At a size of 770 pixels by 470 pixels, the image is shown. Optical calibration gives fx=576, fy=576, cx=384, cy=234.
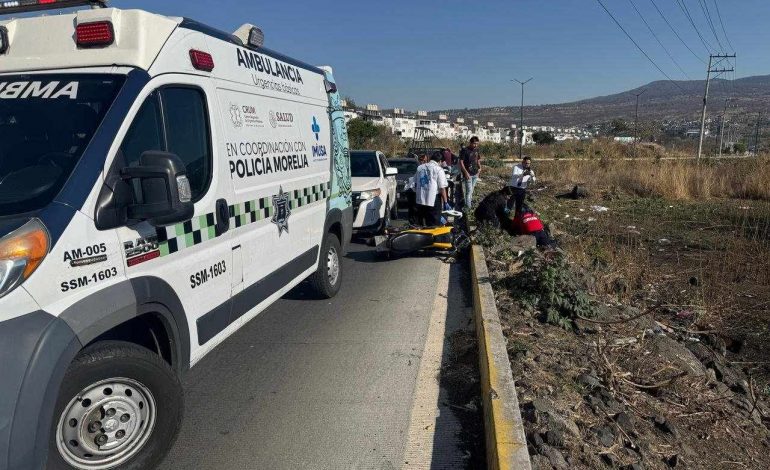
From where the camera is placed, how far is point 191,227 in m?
3.57

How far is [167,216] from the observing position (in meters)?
3.11

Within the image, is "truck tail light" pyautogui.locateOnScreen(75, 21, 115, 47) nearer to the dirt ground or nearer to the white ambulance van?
the white ambulance van

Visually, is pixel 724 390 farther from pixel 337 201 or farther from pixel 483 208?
pixel 483 208

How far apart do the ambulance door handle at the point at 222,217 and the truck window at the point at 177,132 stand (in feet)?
0.57

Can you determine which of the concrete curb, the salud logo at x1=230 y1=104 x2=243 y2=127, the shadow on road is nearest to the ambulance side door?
the salud logo at x1=230 y1=104 x2=243 y2=127

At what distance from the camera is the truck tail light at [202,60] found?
147 inches

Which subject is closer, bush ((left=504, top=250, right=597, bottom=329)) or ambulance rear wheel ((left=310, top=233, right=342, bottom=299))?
bush ((left=504, top=250, right=597, bottom=329))

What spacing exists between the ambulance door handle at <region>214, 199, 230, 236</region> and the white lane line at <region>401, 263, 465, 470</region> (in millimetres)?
1861

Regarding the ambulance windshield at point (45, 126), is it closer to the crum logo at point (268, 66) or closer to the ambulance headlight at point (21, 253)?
the ambulance headlight at point (21, 253)

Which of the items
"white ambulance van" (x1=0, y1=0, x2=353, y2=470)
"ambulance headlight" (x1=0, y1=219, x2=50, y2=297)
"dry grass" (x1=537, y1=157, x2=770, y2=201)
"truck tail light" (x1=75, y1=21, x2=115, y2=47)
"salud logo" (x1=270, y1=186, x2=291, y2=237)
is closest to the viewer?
"ambulance headlight" (x1=0, y1=219, x2=50, y2=297)

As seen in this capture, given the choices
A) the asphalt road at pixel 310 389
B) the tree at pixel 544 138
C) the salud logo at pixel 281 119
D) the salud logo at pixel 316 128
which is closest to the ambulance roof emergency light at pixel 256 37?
the salud logo at pixel 281 119

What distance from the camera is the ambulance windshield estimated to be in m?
2.82

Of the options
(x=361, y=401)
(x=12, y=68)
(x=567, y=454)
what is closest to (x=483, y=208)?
(x=361, y=401)

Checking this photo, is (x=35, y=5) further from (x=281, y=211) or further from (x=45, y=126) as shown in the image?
(x=281, y=211)
